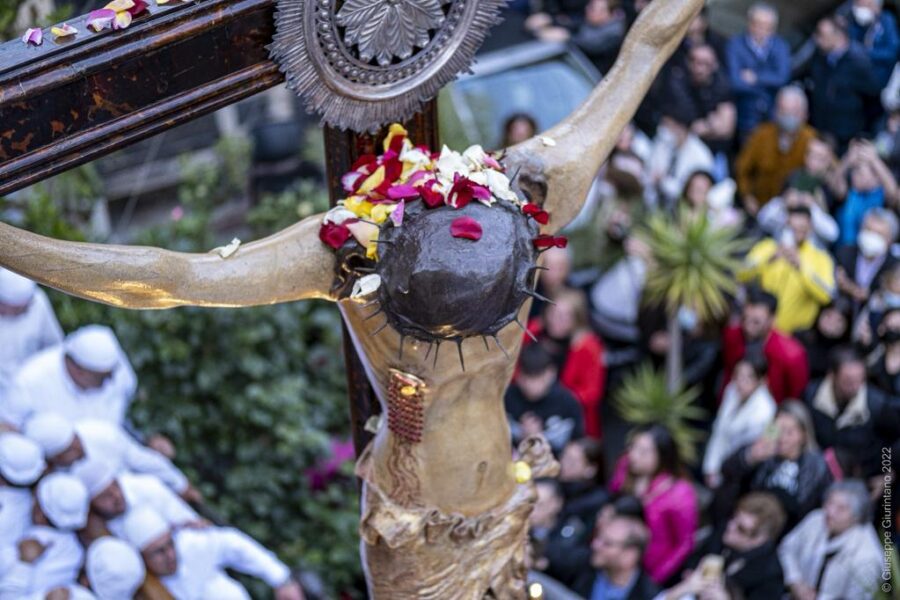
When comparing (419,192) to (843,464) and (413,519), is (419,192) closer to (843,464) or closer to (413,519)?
(413,519)

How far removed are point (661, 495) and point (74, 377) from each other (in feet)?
9.23

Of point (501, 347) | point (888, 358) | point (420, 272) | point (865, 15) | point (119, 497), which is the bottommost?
point (888, 358)

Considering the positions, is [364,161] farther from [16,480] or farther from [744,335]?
[744,335]

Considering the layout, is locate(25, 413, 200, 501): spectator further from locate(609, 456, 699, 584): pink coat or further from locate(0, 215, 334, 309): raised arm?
locate(0, 215, 334, 309): raised arm

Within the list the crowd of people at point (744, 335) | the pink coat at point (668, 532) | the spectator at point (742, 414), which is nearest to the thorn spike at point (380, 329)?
the crowd of people at point (744, 335)

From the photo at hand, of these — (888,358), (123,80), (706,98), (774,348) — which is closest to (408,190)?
(123,80)

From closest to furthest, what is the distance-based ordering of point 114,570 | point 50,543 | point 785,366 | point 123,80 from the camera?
1. point 123,80
2. point 114,570
3. point 50,543
4. point 785,366

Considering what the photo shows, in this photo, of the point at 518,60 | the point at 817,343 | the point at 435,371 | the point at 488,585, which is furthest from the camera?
the point at 518,60

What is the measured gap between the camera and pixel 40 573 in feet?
20.0

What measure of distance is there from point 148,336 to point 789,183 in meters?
3.87

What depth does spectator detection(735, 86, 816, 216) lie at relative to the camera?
32.3 ft

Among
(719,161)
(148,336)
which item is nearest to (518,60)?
(719,161)

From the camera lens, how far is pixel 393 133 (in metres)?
4.03

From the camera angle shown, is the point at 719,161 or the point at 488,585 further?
the point at 719,161
